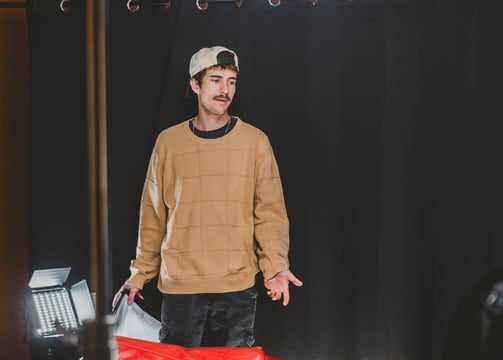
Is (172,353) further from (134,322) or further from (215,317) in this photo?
(134,322)

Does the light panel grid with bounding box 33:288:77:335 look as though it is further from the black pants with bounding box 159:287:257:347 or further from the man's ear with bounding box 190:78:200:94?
the man's ear with bounding box 190:78:200:94

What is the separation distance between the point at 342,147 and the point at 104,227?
7.38 feet

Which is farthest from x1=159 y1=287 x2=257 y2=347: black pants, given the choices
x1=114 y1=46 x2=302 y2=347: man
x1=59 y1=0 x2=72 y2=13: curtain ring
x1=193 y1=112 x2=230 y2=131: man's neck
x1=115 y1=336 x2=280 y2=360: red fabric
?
x1=59 y1=0 x2=72 y2=13: curtain ring

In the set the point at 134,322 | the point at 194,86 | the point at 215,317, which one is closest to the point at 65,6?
the point at 194,86

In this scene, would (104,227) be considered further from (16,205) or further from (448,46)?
(16,205)

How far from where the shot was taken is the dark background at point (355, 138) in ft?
8.77

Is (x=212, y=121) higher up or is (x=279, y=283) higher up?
(x=212, y=121)

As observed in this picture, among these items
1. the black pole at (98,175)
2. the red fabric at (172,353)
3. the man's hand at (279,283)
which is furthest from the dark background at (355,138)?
the black pole at (98,175)

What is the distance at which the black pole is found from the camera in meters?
0.60

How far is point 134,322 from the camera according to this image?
2748 mm

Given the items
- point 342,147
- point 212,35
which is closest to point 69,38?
point 212,35

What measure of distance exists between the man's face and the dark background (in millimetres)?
235

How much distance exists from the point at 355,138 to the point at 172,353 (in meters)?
1.38

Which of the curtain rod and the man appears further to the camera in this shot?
the curtain rod
